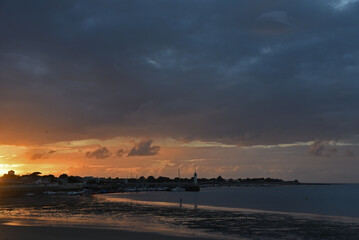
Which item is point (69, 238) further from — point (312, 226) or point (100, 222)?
point (312, 226)

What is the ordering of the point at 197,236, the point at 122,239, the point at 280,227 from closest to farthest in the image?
the point at 122,239, the point at 197,236, the point at 280,227

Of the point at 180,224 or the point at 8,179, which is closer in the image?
the point at 180,224

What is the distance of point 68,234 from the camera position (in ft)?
123

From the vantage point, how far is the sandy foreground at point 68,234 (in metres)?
35.5

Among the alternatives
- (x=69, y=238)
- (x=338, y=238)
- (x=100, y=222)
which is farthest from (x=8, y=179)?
(x=338, y=238)

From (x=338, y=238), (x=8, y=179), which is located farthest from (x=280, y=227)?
(x=8, y=179)

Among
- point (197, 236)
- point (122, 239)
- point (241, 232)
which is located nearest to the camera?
point (122, 239)

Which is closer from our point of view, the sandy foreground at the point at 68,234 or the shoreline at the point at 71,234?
the sandy foreground at the point at 68,234

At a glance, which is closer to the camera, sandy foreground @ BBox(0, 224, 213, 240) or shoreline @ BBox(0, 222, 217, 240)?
sandy foreground @ BBox(0, 224, 213, 240)

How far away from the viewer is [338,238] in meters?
38.6

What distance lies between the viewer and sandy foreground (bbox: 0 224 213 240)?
35.5 meters

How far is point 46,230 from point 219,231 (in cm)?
2043

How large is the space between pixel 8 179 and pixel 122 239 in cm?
16742

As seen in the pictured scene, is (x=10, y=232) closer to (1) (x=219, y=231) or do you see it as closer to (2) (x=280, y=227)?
(1) (x=219, y=231)
